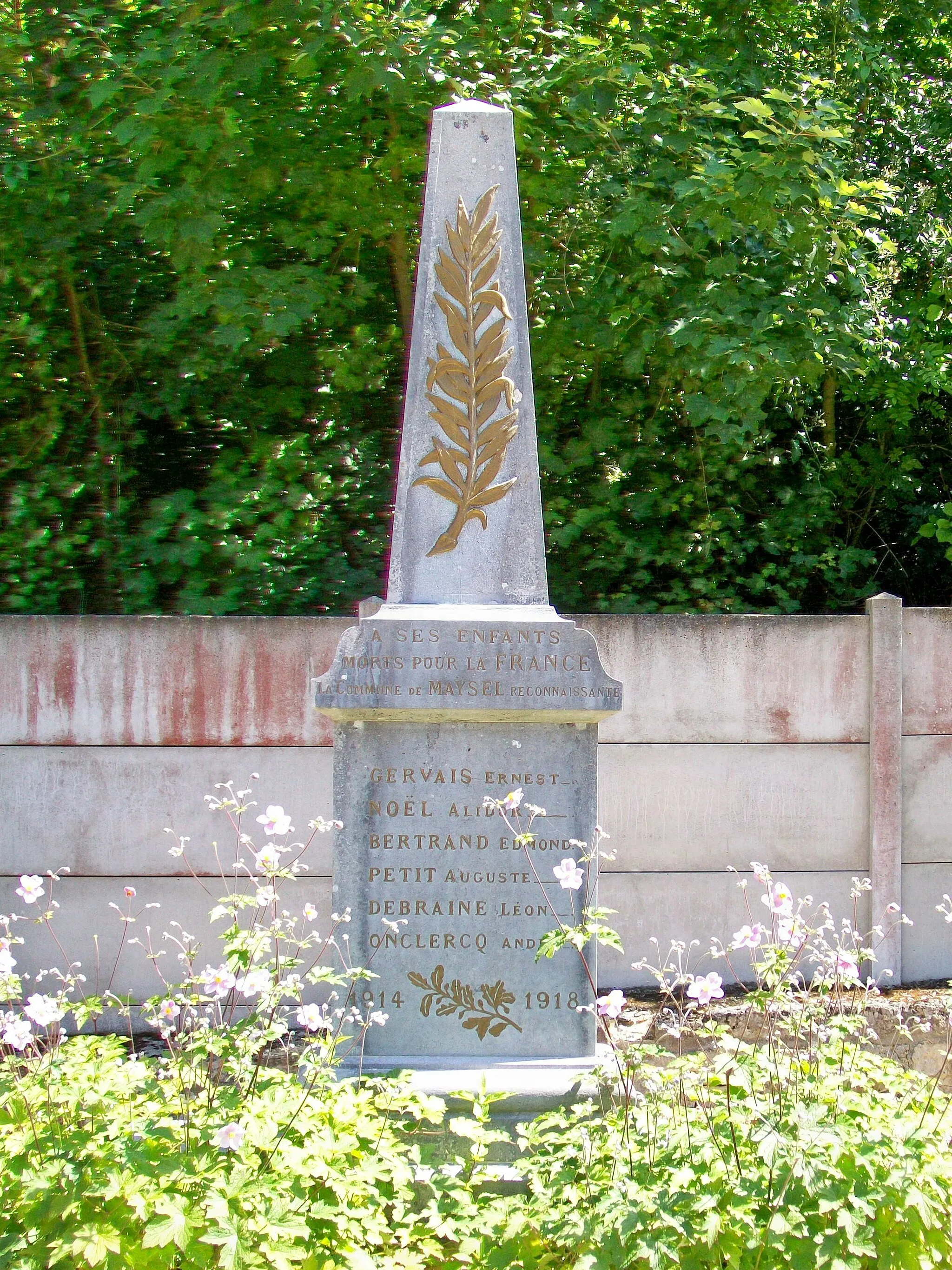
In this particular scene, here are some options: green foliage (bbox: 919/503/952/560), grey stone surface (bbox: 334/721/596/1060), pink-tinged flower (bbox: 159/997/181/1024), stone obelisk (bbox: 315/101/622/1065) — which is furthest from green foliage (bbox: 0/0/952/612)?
pink-tinged flower (bbox: 159/997/181/1024)

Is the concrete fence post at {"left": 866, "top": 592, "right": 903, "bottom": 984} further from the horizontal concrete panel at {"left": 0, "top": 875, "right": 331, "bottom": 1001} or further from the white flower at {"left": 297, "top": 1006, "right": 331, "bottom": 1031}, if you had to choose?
the white flower at {"left": 297, "top": 1006, "right": 331, "bottom": 1031}

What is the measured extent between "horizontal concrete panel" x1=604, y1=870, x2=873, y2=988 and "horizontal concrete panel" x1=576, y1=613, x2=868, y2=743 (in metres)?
0.65

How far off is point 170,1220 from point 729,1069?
1235mm

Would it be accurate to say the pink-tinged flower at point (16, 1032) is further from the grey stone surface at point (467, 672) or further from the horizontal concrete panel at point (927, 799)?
the horizontal concrete panel at point (927, 799)

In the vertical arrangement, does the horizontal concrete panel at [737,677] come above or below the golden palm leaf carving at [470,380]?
below

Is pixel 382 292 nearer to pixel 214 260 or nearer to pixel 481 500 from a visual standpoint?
pixel 214 260

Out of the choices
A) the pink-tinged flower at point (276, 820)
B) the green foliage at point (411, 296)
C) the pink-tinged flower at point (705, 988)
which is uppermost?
A: the green foliage at point (411, 296)

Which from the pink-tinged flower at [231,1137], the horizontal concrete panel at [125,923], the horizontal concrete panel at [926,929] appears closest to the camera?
the pink-tinged flower at [231,1137]

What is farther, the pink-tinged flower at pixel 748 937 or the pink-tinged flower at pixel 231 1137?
the pink-tinged flower at pixel 748 937

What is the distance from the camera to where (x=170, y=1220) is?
2551 millimetres

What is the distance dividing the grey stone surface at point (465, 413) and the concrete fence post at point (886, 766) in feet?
7.92

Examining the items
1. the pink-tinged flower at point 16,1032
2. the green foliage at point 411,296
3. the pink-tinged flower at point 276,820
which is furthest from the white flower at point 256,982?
the green foliage at point 411,296

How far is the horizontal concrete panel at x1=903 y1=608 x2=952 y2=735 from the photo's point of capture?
5.99 metres

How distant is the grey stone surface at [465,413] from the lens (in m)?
4.17
